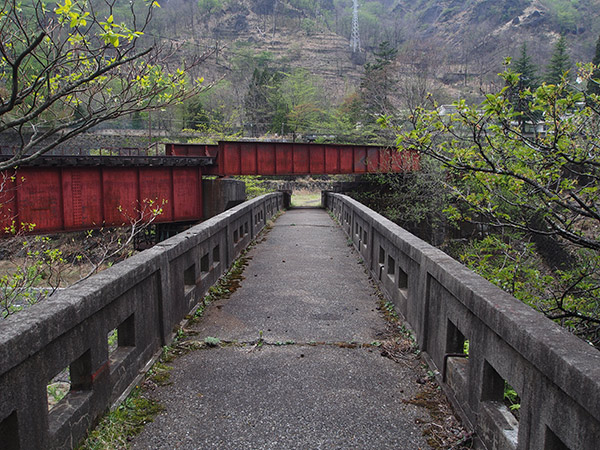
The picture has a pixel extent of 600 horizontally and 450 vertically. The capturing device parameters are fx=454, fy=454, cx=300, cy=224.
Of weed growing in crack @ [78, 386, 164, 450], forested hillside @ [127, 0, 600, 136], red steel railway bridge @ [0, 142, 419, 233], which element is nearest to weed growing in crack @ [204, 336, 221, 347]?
weed growing in crack @ [78, 386, 164, 450]

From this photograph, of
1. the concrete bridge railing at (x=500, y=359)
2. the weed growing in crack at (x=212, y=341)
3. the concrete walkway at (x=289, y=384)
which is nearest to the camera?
the concrete bridge railing at (x=500, y=359)

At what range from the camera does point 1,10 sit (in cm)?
421

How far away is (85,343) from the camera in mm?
3037

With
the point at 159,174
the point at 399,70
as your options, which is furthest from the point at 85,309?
the point at 399,70

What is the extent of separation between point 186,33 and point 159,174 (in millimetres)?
147272

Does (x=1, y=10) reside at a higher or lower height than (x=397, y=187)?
higher

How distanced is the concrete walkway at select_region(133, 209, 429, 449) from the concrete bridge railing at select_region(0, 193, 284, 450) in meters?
0.41

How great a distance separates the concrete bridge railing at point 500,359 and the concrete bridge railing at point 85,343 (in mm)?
2624

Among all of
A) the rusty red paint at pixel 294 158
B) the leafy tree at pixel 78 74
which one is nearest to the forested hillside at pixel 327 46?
the rusty red paint at pixel 294 158

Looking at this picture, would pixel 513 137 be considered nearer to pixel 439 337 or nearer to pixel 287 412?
pixel 439 337

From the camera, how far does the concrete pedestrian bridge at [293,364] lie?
2.32 meters

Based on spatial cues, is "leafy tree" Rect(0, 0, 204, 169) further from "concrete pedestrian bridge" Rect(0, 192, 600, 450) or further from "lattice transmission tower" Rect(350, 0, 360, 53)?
"lattice transmission tower" Rect(350, 0, 360, 53)

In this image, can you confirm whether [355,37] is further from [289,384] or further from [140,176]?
[289,384]

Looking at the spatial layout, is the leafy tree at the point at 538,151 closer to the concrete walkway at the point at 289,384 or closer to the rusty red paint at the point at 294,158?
the concrete walkway at the point at 289,384
